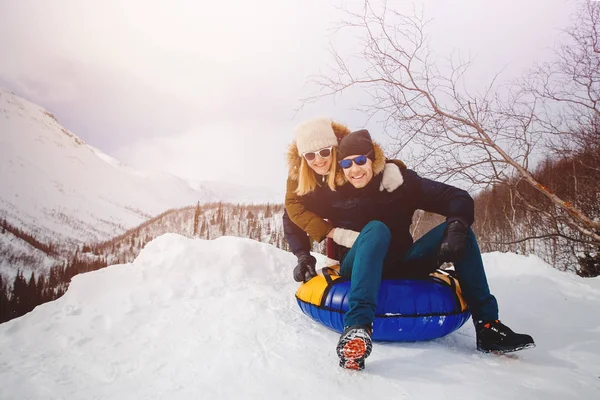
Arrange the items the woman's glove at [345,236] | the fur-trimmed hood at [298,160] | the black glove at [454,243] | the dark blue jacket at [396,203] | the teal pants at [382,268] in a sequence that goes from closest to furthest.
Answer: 1. the teal pants at [382,268]
2. the black glove at [454,243]
3. the dark blue jacket at [396,203]
4. the woman's glove at [345,236]
5. the fur-trimmed hood at [298,160]

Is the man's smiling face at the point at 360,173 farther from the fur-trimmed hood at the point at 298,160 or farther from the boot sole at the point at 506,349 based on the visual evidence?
the boot sole at the point at 506,349

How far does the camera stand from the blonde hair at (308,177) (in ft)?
7.00

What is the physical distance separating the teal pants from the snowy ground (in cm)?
24

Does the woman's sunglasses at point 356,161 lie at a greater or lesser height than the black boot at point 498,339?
greater

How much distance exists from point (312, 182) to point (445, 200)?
855 mm

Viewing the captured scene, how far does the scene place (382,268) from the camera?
1.79m

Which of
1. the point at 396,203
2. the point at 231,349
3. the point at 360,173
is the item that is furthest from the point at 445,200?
the point at 231,349

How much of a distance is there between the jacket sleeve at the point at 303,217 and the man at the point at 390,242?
73 mm

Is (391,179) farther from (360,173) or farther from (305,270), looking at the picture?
(305,270)

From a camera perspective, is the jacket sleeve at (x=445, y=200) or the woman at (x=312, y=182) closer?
the jacket sleeve at (x=445, y=200)

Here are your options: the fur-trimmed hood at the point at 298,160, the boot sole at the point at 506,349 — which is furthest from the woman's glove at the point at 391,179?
the boot sole at the point at 506,349

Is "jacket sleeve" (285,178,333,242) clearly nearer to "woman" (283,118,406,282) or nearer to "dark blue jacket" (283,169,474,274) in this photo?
"woman" (283,118,406,282)

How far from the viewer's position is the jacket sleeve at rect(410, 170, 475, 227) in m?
1.72

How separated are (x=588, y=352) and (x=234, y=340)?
6.49 ft
